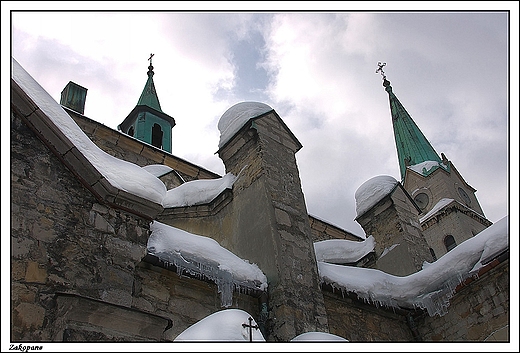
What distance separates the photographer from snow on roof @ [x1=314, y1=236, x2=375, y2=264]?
1019 centimetres

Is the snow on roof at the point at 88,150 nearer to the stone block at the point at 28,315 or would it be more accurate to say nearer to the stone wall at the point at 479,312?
the stone block at the point at 28,315

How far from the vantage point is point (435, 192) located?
971 inches

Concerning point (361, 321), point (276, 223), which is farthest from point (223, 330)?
point (361, 321)

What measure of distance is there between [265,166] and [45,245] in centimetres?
400

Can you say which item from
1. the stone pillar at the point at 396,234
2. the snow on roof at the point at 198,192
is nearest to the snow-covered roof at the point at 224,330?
the snow on roof at the point at 198,192

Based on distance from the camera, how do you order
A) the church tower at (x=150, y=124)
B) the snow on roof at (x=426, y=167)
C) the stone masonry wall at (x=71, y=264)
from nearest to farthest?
the stone masonry wall at (x=71, y=264)
the church tower at (x=150, y=124)
the snow on roof at (x=426, y=167)

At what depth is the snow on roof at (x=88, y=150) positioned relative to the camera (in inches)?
201

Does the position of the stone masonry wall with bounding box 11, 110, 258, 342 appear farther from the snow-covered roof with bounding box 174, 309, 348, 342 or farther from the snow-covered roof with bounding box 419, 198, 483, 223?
the snow-covered roof with bounding box 419, 198, 483, 223

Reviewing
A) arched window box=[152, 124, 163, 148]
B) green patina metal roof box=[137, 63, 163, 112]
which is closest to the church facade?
arched window box=[152, 124, 163, 148]

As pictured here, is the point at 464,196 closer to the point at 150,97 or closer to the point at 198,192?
the point at 150,97

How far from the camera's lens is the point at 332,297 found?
7.20m

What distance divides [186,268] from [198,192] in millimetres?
3352

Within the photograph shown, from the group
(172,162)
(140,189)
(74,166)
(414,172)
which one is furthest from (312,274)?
(414,172)

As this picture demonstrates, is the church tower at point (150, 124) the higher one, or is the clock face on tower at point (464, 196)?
the church tower at point (150, 124)
